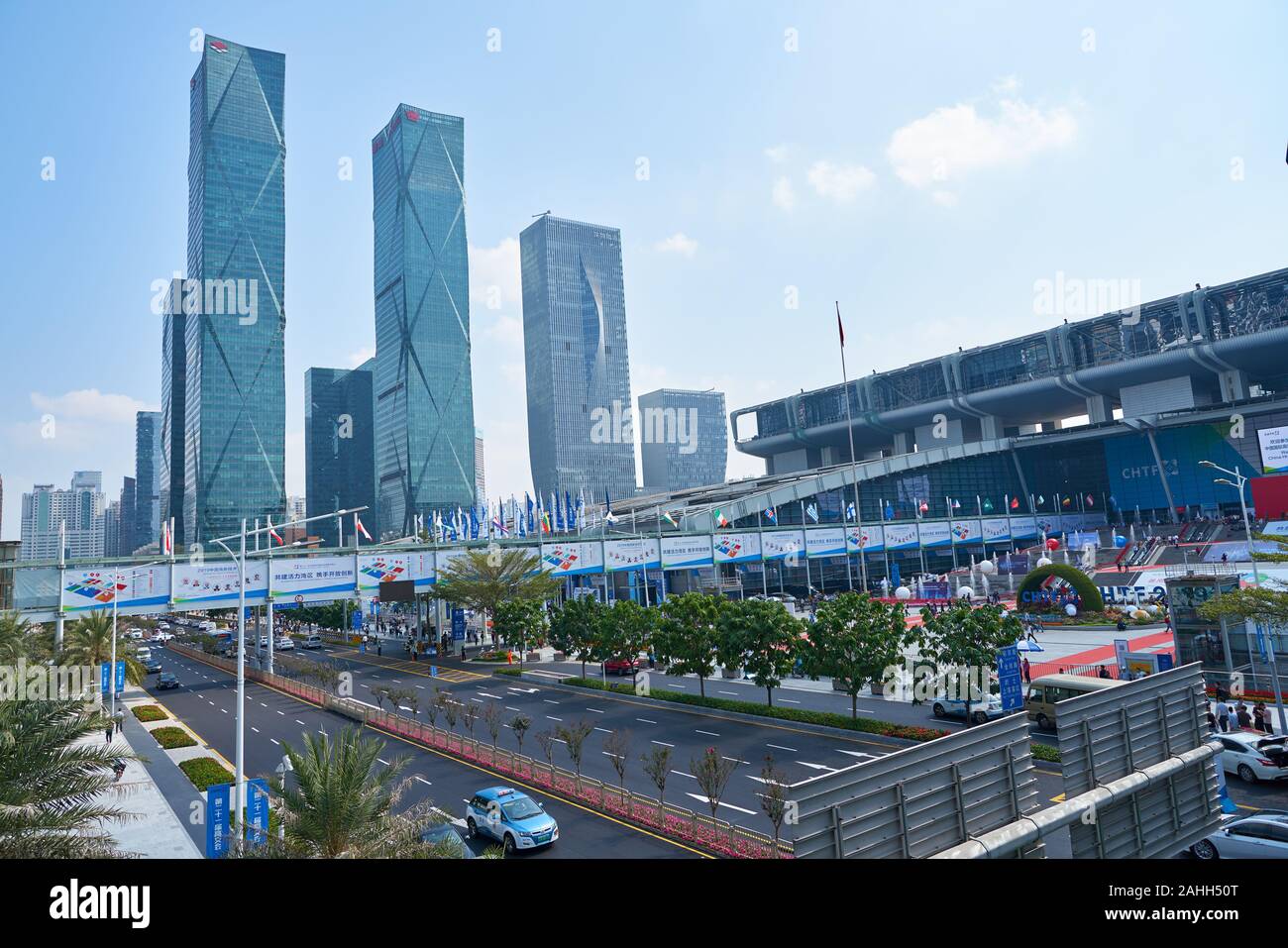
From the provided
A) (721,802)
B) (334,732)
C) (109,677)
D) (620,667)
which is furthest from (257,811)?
(620,667)

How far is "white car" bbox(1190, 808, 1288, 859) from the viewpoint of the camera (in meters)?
15.4

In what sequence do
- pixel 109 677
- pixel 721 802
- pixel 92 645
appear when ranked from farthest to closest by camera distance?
1. pixel 92 645
2. pixel 109 677
3. pixel 721 802

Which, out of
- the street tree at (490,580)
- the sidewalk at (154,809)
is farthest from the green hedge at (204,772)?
the street tree at (490,580)

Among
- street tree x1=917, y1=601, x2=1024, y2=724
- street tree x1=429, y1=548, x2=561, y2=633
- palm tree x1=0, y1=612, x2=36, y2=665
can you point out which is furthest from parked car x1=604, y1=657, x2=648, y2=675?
palm tree x1=0, y1=612, x2=36, y2=665

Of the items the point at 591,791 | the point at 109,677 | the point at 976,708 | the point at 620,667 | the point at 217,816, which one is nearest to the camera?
the point at 217,816

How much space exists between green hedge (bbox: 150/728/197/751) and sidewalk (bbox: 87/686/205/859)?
0.41m

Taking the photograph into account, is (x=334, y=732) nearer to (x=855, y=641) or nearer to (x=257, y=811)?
(x=257, y=811)

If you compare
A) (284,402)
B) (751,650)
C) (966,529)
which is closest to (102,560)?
(751,650)

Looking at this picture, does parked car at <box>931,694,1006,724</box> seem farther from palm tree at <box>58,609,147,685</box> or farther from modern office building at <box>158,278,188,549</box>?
modern office building at <box>158,278,188,549</box>

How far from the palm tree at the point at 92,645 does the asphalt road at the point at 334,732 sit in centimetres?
434

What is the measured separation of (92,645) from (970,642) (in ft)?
151

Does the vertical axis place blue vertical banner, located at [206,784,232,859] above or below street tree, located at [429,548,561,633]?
below

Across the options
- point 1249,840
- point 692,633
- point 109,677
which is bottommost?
point 1249,840

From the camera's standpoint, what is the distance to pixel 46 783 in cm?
1247
